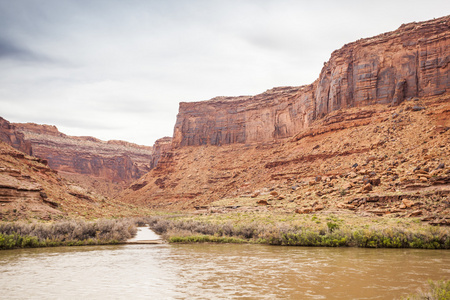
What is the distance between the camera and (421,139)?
33656 mm

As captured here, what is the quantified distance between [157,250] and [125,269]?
4779 millimetres

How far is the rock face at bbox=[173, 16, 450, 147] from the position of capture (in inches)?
1654

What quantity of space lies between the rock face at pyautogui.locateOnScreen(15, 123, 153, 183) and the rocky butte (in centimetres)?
4409

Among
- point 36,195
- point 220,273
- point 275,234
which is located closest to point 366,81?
point 275,234

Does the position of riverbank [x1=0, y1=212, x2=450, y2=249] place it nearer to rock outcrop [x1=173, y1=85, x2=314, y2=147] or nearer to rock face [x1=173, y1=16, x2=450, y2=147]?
rock face [x1=173, y1=16, x2=450, y2=147]

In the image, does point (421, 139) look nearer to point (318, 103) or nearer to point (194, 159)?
point (318, 103)

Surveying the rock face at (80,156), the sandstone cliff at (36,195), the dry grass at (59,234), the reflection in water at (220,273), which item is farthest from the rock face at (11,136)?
the reflection in water at (220,273)

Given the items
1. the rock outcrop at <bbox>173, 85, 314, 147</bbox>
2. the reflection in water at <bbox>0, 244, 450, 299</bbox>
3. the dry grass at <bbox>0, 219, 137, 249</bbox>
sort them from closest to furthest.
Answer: the reflection in water at <bbox>0, 244, 450, 299</bbox>
the dry grass at <bbox>0, 219, 137, 249</bbox>
the rock outcrop at <bbox>173, 85, 314, 147</bbox>

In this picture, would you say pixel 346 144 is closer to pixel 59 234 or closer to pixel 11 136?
pixel 59 234

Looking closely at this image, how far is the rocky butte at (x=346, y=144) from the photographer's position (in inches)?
1091

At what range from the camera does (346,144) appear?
4244 centimetres

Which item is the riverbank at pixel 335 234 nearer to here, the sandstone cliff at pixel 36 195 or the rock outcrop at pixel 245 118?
the sandstone cliff at pixel 36 195

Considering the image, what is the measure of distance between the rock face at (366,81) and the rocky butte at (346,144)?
14cm

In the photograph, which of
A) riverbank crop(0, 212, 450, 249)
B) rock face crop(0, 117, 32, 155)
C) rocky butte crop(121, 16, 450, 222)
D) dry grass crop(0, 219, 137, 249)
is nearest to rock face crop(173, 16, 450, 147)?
rocky butte crop(121, 16, 450, 222)
